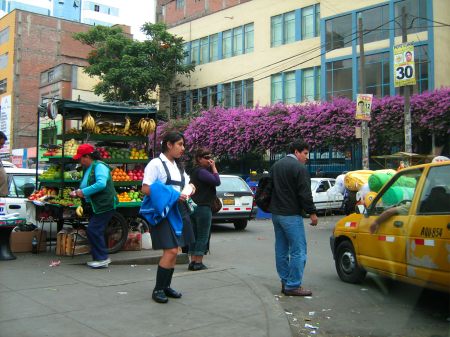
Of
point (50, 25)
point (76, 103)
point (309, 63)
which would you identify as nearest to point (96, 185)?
point (76, 103)

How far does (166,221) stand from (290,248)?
170cm

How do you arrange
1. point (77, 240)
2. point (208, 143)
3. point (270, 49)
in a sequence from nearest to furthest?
point (77, 240) < point (208, 143) < point (270, 49)

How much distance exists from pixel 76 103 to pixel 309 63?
74.8ft

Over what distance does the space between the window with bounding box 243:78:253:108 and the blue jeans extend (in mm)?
27011

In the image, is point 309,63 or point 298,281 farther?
point 309,63

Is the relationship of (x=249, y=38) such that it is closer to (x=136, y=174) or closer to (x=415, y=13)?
(x=415, y=13)

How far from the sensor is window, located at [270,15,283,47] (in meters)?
31.4

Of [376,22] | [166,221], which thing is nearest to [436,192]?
[166,221]

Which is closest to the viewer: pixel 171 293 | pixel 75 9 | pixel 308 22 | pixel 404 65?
pixel 171 293

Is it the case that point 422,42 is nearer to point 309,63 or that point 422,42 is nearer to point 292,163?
point 309,63

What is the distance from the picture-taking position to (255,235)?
13352 millimetres

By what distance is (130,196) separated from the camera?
29.0 feet

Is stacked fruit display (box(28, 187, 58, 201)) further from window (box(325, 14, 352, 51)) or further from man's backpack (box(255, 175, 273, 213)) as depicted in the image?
window (box(325, 14, 352, 51))

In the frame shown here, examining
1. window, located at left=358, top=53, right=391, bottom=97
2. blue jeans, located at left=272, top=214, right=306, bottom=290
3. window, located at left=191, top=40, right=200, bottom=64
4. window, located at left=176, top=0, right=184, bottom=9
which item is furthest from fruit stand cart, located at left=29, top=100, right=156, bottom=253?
window, located at left=176, top=0, right=184, bottom=9
